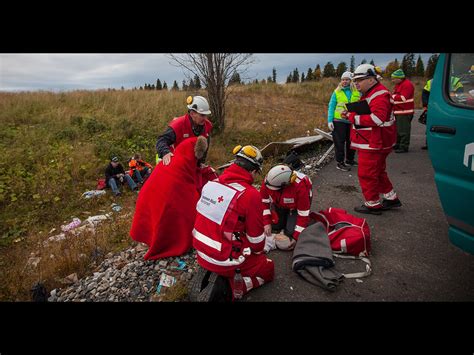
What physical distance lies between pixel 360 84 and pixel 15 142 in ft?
35.7

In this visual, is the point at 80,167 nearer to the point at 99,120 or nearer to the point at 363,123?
the point at 99,120

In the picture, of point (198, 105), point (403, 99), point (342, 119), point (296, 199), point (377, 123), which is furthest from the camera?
point (403, 99)

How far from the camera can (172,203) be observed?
3613mm

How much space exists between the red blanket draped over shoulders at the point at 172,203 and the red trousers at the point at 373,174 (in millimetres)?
2465

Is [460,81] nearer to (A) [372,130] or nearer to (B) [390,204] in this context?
(A) [372,130]

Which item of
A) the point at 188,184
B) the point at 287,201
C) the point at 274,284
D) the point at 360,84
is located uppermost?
the point at 360,84

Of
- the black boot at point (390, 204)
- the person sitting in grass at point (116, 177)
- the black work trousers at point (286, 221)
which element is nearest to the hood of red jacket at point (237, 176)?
the black work trousers at point (286, 221)

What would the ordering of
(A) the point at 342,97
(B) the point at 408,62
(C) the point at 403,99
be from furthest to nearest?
1. (B) the point at 408,62
2. (C) the point at 403,99
3. (A) the point at 342,97

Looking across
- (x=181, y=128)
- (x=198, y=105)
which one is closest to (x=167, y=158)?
(x=181, y=128)

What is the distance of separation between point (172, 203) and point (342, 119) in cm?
463

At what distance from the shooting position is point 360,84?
406 centimetres

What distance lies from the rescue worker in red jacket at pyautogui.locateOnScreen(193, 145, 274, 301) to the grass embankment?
2.25 meters

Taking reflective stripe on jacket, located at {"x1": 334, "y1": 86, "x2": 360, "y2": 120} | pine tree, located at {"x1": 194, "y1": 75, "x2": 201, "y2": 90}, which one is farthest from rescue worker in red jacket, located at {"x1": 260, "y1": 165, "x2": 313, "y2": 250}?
pine tree, located at {"x1": 194, "y1": 75, "x2": 201, "y2": 90}

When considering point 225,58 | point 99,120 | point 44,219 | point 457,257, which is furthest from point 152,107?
point 457,257
